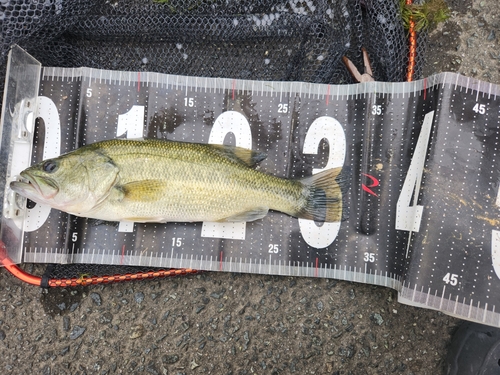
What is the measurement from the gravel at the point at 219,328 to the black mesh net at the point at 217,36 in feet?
6.09

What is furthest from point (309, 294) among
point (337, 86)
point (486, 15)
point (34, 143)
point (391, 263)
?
point (486, 15)

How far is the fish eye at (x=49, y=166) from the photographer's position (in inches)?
110

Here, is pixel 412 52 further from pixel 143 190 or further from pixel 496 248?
pixel 143 190

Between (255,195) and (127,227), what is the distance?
114 cm

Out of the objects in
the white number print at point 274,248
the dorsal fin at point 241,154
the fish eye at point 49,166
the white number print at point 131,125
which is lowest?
the white number print at point 274,248

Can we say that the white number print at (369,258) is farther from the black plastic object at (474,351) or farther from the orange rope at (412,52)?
the orange rope at (412,52)

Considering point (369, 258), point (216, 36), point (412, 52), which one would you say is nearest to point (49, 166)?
point (216, 36)

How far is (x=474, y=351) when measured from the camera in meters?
2.90

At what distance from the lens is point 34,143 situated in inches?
124

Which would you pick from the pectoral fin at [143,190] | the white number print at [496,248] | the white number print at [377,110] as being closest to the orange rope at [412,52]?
the white number print at [377,110]

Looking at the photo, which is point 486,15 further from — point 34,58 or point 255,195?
point 34,58

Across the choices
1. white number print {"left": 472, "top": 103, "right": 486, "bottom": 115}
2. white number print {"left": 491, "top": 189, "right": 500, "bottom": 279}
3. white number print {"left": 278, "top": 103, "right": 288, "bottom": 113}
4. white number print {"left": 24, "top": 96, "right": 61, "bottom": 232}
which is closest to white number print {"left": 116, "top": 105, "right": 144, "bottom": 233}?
white number print {"left": 24, "top": 96, "right": 61, "bottom": 232}

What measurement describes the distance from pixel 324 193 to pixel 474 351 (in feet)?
5.53

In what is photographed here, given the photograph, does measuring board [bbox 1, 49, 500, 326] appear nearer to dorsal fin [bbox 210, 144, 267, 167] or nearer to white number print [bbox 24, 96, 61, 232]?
white number print [bbox 24, 96, 61, 232]
